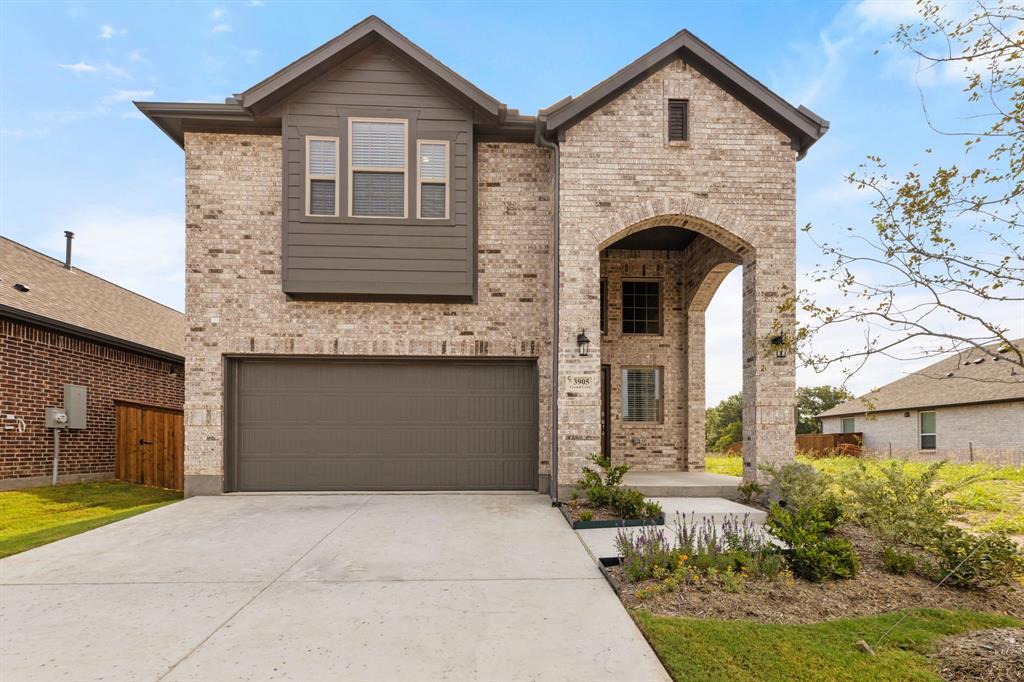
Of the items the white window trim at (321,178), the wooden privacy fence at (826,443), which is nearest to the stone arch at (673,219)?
the white window trim at (321,178)

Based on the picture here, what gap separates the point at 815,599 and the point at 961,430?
19113mm

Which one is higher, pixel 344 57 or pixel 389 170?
pixel 344 57

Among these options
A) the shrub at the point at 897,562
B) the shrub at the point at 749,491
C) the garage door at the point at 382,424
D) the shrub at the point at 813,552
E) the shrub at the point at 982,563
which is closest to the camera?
the shrub at the point at 982,563

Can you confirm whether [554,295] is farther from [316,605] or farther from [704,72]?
[316,605]

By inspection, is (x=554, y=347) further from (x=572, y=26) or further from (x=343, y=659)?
(x=572, y=26)

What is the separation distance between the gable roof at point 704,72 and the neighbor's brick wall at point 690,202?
15 cm

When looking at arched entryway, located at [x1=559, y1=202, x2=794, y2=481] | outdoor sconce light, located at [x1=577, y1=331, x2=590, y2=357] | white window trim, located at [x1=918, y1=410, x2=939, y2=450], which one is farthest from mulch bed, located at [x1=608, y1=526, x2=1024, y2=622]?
white window trim, located at [x1=918, y1=410, x2=939, y2=450]

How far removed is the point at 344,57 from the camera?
8148 mm

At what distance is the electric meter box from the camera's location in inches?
370

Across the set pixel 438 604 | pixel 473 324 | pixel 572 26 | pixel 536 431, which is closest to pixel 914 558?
pixel 438 604

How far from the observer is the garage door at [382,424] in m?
8.37

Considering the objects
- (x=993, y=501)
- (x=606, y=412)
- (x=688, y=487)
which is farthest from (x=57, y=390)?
(x=993, y=501)

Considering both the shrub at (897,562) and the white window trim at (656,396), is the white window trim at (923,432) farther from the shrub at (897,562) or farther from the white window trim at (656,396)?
the shrub at (897,562)

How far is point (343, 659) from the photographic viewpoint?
3158mm
